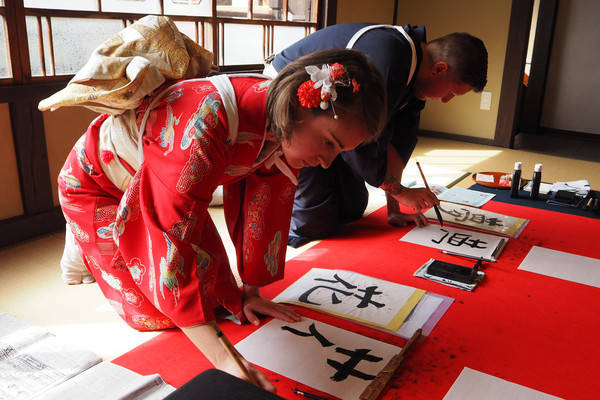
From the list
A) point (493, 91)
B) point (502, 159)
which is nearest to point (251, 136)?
point (502, 159)

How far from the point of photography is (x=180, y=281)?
1.09 m

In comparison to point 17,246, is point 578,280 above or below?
above

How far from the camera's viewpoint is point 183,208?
1096 mm

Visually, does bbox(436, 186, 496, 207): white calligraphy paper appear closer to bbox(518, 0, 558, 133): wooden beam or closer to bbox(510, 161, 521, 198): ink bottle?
bbox(510, 161, 521, 198): ink bottle

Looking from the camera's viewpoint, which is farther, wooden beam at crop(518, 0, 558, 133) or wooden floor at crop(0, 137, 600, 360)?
wooden beam at crop(518, 0, 558, 133)

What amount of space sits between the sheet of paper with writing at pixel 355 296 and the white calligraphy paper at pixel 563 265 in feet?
1.76

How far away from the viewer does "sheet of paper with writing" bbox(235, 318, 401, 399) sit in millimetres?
1210

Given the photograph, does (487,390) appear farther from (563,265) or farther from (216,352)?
(563,265)

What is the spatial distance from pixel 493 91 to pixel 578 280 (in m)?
3.46

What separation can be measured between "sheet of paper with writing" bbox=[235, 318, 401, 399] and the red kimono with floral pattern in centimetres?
17

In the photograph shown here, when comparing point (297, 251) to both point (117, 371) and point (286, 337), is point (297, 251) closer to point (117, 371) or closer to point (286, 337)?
point (286, 337)

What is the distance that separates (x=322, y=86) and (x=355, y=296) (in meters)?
0.82

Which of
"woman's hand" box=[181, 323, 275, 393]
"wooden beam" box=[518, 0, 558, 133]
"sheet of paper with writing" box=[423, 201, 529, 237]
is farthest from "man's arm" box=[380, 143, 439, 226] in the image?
"wooden beam" box=[518, 0, 558, 133]

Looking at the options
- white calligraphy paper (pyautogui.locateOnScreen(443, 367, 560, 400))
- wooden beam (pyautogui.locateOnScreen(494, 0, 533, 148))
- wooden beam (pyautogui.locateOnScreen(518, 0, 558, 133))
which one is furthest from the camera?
wooden beam (pyautogui.locateOnScreen(518, 0, 558, 133))
